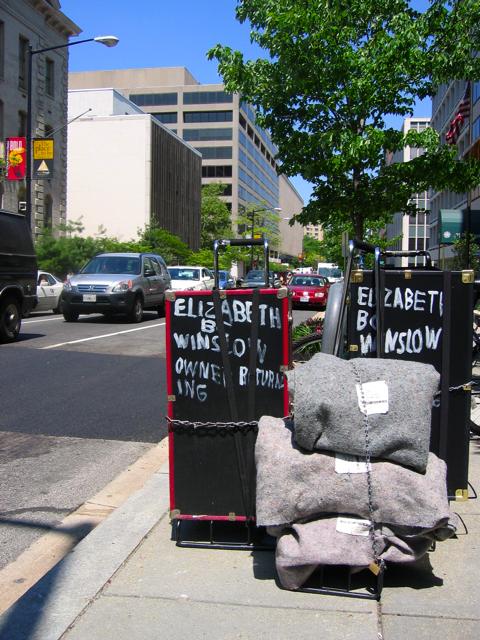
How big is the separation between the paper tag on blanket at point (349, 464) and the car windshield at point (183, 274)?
23838 millimetres

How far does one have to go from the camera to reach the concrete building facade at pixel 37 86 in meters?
36.2

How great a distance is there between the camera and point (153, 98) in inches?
3967

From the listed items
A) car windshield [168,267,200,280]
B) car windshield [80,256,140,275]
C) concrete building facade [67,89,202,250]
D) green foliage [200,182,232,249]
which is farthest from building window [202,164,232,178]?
car windshield [80,256,140,275]

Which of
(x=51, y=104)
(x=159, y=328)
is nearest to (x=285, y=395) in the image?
(x=159, y=328)

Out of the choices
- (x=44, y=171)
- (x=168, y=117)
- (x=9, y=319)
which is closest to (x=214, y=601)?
(x=9, y=319)

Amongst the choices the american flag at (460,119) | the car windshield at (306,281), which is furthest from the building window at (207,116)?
the american flag at (460,119)

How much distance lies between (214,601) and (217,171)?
98684 millimetres

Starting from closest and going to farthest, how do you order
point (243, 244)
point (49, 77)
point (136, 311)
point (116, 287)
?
1. point (243, 244)
2. point (116, 287)
3. point (136, 311)
4. point (49, 77)

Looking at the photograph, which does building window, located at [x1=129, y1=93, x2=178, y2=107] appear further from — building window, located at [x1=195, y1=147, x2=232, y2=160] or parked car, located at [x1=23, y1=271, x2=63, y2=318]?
parked car, located at [x1=23, y1=271, x2=63, y2=318]

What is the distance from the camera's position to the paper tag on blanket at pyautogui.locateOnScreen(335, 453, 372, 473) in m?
3.25

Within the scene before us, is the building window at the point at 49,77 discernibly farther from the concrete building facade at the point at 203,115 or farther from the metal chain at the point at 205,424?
the concrete building facade at the point at 203,115

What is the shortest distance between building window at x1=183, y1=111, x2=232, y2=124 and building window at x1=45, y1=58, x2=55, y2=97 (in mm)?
57100

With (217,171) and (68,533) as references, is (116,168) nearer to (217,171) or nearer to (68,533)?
(217,171)

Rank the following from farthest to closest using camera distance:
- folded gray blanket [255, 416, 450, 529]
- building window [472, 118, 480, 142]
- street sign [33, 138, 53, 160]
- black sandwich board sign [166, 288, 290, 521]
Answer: building window [472, 118, 480, 142] → street sign [33, 138, 53, 160] → black sandwich board sign [166, 288, 290, 521] → folded gray blanket [255, 416, 450, 529]
